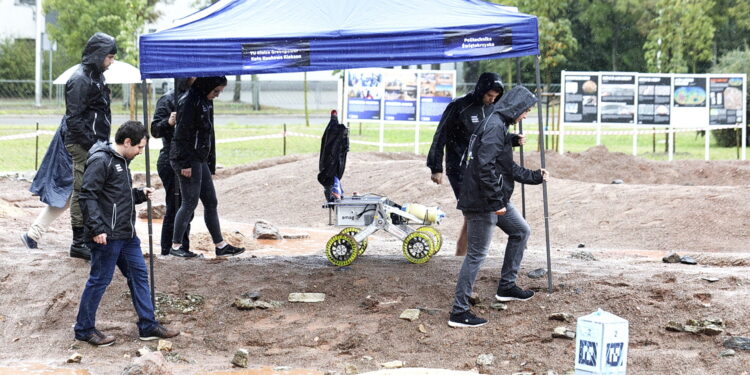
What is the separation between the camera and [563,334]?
25.7 ft

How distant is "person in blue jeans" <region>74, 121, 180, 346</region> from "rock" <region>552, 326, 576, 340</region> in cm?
304

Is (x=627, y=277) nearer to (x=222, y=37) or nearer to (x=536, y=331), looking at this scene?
(x=536, y=331)

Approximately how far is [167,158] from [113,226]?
319 cm

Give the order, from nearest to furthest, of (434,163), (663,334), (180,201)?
(663,334)
(434,163)
(180,201)

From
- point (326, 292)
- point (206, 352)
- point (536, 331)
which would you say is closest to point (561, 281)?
point (536, 331)

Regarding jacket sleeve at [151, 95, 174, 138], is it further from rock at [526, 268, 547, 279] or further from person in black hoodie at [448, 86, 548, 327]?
rock at [526, 268, 547, 279]

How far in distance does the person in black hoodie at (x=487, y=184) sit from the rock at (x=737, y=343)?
185 centimetres

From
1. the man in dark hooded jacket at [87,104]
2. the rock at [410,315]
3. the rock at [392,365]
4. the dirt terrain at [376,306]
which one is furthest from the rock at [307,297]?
the man in dark hooded jacket at [87,104]

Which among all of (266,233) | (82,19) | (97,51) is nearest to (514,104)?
(97,51)

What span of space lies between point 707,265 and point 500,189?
3.80 metres

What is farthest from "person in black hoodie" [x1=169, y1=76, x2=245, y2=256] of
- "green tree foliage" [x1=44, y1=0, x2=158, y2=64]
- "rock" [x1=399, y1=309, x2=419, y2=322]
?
"green tree foliage" [x1=44, y1=0, x2=158, y2=64]

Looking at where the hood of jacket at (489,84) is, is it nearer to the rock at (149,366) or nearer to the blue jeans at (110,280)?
the blue jeans at (110,280)

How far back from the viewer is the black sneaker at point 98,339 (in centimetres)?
788

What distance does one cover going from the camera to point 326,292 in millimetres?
9242
